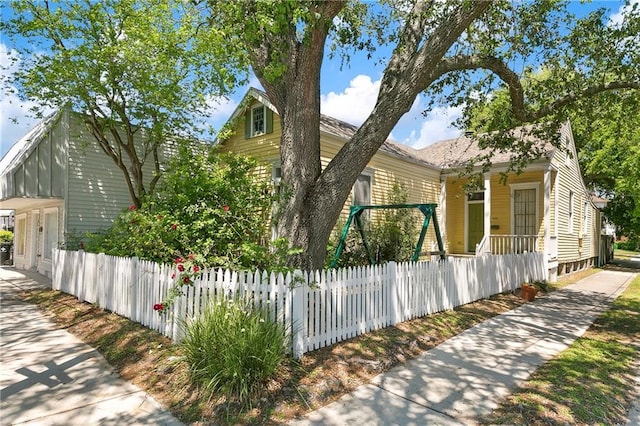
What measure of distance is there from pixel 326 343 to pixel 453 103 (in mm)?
7552

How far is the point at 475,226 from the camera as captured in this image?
14953 mm

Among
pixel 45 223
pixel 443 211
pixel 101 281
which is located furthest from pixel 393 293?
pixel 45 223

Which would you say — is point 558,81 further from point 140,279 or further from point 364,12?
point 140,279

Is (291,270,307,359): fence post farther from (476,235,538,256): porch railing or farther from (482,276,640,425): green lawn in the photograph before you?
(476,235,538,256): porch railing

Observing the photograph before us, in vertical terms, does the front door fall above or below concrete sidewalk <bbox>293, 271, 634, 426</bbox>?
above

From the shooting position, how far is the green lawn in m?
3.52

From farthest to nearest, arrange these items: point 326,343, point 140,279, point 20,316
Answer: point 20,316 → point 140,279 → point 326,343

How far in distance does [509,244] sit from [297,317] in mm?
11340

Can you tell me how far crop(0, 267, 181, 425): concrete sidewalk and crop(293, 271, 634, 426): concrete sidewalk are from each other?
171 cm

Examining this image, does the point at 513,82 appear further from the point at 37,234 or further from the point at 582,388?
the point at 37,234

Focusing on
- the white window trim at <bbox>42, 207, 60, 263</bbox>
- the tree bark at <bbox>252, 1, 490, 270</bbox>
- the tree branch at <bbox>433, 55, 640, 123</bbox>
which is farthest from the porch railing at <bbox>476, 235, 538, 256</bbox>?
the white window trim at <bbox>42, 207, 60, 263</bbox>

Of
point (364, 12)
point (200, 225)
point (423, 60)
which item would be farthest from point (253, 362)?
point (364, 12)

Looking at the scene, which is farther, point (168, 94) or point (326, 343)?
point (168, 94)

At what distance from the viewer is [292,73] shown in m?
5.94
